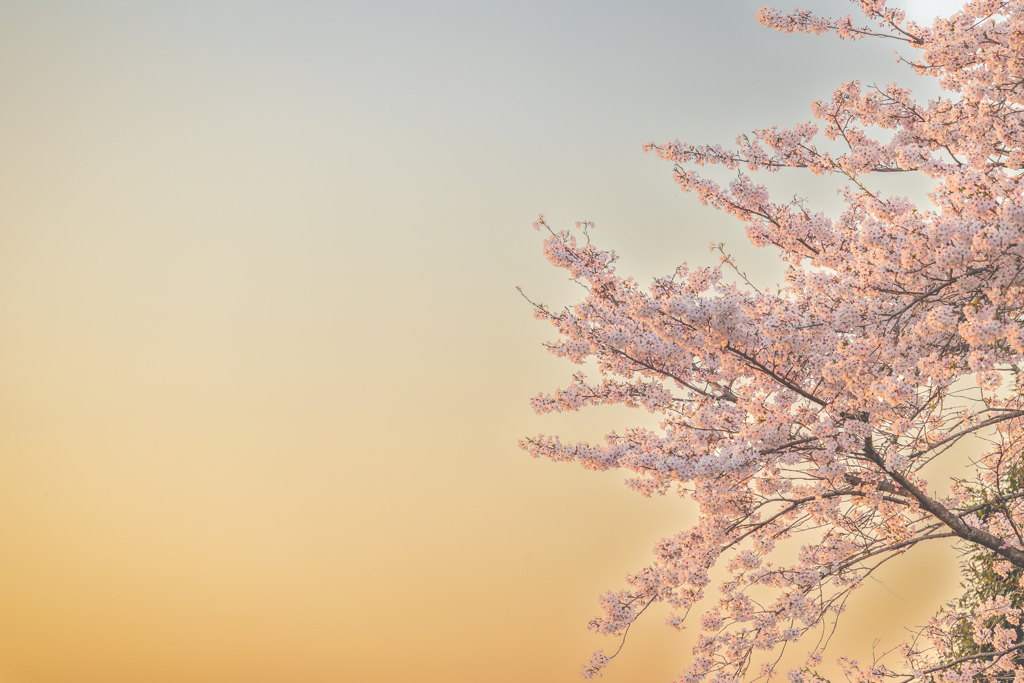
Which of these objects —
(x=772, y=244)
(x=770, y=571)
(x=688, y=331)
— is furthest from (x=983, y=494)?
(x=688, y=331)

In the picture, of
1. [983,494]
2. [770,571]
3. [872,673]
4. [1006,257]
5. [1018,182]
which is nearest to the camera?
[1006,257]

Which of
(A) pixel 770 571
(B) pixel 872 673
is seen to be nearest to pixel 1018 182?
(A) pixel 770 571

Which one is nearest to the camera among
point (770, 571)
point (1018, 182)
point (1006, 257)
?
point (1006, 257)

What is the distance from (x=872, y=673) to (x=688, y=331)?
3076mm

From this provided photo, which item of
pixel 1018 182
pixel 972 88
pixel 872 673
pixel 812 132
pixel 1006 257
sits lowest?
pixel 872 673

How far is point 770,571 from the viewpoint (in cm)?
454

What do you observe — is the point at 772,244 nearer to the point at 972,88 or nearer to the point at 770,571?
the point at 972,88

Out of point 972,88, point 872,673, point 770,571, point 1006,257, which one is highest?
point 972,88

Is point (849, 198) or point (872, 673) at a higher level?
point (849, 198)

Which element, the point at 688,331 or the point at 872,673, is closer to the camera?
the point at 688,331

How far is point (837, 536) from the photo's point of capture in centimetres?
461

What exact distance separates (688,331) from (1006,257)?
1589mm

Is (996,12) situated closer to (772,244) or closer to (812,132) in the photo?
(812,132)

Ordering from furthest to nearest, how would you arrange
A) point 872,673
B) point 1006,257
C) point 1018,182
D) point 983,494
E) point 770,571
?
point 983,494
point 872,673
point 770,571
point 1018,182
point 1006,257
